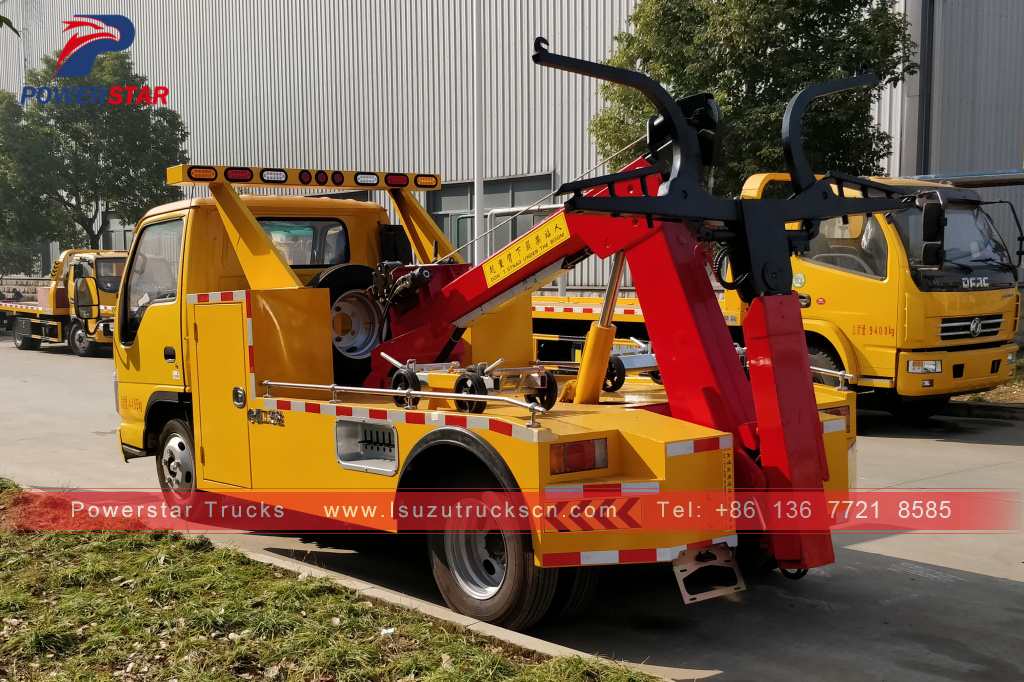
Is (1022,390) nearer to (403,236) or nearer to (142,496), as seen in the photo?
(403,236)

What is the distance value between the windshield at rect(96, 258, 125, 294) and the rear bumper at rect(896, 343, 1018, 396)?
1800 cm

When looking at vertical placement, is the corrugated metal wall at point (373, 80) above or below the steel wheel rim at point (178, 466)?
above

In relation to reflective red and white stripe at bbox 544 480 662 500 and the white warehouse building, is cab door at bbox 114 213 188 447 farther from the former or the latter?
the white warehouse building

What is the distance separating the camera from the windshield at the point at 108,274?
22.8m

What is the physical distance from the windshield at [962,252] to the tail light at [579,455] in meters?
7.17

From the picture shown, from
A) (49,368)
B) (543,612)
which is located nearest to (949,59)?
(543,612)

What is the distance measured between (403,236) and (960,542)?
15.5 ft

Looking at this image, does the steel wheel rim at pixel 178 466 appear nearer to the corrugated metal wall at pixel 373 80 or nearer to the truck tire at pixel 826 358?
the truck tire at pixel 826 358

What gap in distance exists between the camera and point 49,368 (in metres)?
20.5

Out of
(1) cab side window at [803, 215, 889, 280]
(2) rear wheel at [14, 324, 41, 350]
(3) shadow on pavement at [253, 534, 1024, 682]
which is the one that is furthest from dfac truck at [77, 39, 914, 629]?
(2) rear wheel at [14, 324, 41, 350]

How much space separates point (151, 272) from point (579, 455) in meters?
4.56

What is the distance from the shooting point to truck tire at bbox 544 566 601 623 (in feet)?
15.9

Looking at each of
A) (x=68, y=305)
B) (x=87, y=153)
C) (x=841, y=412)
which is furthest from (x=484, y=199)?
(x=841, y=412)

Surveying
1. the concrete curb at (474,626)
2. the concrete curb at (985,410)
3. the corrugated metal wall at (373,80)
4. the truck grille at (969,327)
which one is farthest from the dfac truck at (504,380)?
the corrugated metal wall at (373,80)
